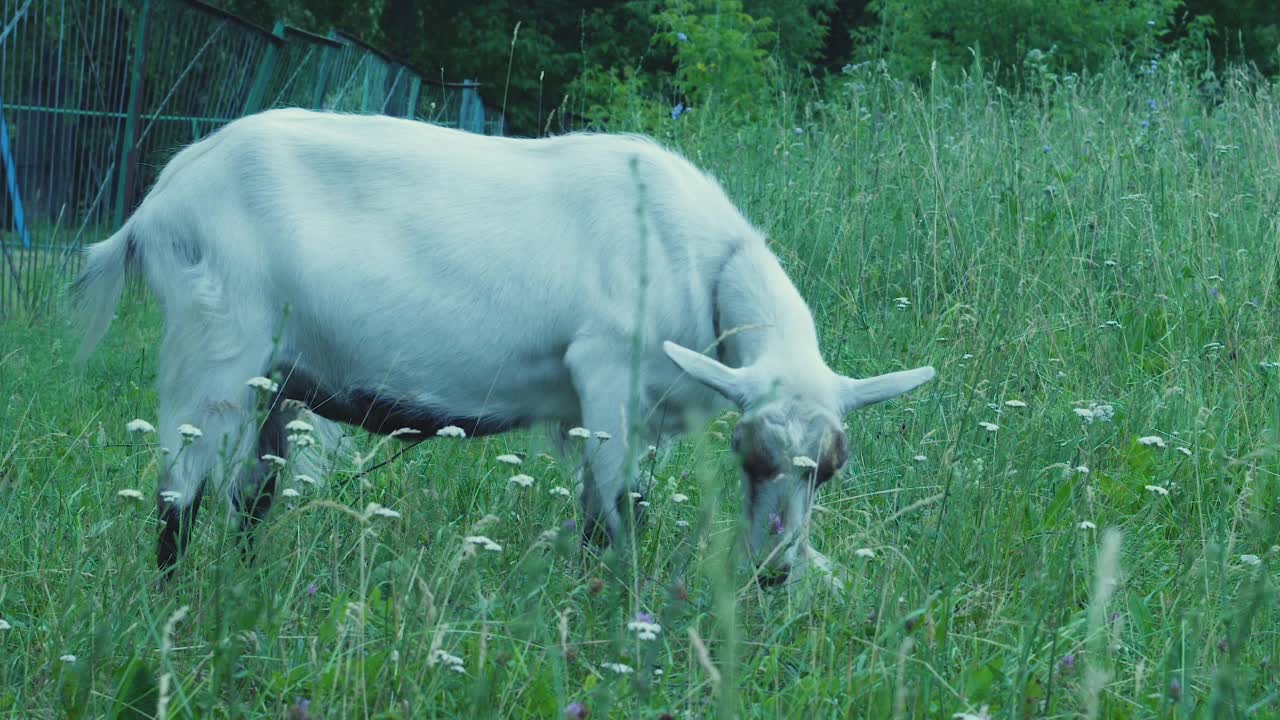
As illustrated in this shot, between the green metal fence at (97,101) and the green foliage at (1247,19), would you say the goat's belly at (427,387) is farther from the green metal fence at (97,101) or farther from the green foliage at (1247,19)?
the green foliage at (1247,19)

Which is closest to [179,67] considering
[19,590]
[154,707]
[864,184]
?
[864,184]

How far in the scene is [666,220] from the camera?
366 cm

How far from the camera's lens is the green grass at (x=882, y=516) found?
226 centimetres

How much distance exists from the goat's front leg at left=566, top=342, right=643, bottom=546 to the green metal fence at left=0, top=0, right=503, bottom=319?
178 inches

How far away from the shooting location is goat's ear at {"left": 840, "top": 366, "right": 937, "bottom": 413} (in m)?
3.19

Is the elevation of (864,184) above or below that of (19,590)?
above

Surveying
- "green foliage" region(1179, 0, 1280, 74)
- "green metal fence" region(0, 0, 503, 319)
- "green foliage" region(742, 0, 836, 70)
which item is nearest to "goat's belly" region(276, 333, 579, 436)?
"green metal fence" region(0, 0, 503, 319)

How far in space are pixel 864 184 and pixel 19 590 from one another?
446 cm

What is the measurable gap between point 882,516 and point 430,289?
144cm

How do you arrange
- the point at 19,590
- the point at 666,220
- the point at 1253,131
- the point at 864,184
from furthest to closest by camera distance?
the point at 1253,131, the point at 864,184, the point at 666,220, the point at 19,590

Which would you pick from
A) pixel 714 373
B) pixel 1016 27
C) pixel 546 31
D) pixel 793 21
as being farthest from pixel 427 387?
pixel 546 31

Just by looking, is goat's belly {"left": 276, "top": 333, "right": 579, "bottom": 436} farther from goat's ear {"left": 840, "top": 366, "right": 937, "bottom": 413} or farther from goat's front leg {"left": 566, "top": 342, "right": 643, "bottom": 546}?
goat's ear {"left": 840, "top": 366, "right": 937, "bottom": 413}

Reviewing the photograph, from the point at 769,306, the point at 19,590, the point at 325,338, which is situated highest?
the point at 769,306

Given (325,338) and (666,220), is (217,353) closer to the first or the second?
(325,338)
